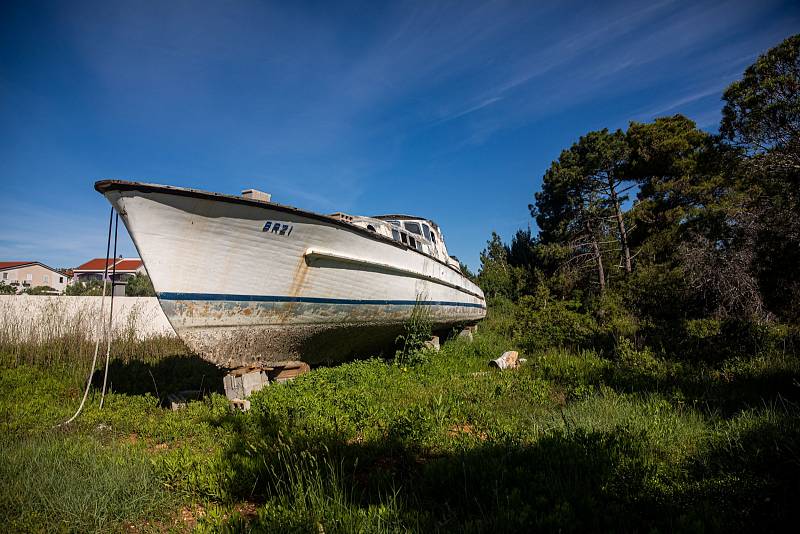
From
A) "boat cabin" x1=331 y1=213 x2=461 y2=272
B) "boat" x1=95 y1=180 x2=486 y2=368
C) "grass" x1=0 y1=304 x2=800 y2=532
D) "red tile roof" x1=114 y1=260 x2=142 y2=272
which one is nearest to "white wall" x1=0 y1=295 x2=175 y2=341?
"boat" x1=95 y1=180 x2=486 y2=368

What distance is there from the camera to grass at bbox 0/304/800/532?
2.30 metres

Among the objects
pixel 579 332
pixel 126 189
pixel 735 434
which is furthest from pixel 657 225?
pixel 126 189

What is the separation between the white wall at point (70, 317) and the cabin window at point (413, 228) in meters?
6.29

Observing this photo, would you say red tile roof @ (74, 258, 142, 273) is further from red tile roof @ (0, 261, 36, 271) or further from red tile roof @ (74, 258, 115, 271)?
red tile roof @ (0, 261, 36, 271)

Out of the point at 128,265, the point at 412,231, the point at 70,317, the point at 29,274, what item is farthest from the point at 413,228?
the point at 29,274

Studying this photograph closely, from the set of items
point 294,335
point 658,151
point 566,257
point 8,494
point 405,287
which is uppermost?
point 658,151

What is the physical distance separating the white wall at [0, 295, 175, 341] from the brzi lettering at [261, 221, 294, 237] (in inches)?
128

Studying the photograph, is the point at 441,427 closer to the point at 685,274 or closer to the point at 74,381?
the point at 74,381

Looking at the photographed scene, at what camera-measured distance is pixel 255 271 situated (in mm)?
5012

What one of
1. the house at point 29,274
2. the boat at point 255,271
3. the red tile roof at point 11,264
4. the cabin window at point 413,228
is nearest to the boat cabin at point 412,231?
the cabin window at point 413,228

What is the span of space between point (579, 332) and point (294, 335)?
6880mm

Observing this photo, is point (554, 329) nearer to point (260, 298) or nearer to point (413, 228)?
point (413, 228)

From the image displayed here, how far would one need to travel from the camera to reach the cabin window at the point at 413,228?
9531 millimetres

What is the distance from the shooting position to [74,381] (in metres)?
6.22
